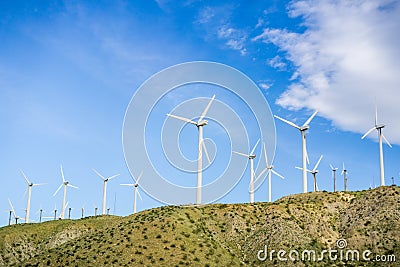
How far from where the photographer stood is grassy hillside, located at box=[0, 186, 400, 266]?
308 ft

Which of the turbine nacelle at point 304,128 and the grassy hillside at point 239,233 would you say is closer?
the grassy hillside at point 239,233

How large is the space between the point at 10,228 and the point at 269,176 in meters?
90.9

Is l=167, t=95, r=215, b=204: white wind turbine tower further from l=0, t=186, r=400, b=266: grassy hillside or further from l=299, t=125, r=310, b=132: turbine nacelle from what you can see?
l=299, t=125, r=310, b=132: turbine nacelle

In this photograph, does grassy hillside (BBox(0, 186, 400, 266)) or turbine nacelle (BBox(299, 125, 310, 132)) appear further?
turbine nacelle (BBox(299, 125, 310, 132))

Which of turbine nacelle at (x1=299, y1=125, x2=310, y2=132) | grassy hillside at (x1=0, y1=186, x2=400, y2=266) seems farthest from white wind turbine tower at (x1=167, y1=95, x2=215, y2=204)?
turbine nacelle at (x1=299, y1=125, x2=310, y2=132)

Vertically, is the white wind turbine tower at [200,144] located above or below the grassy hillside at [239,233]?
above

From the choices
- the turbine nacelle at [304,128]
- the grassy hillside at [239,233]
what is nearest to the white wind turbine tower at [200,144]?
the grassy hillside at [239,233]

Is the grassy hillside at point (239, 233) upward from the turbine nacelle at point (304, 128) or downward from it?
downward

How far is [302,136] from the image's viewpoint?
5610 inches

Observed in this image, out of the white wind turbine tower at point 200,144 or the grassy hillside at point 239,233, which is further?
the white wind turbine tower at point 200,144

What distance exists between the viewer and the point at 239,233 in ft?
356

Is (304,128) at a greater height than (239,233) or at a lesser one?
greater

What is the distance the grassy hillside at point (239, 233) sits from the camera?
9375 cm

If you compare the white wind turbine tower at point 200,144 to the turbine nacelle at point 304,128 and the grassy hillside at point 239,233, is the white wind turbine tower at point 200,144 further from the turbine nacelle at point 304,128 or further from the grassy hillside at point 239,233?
the turbine nacelle at point 304,128
